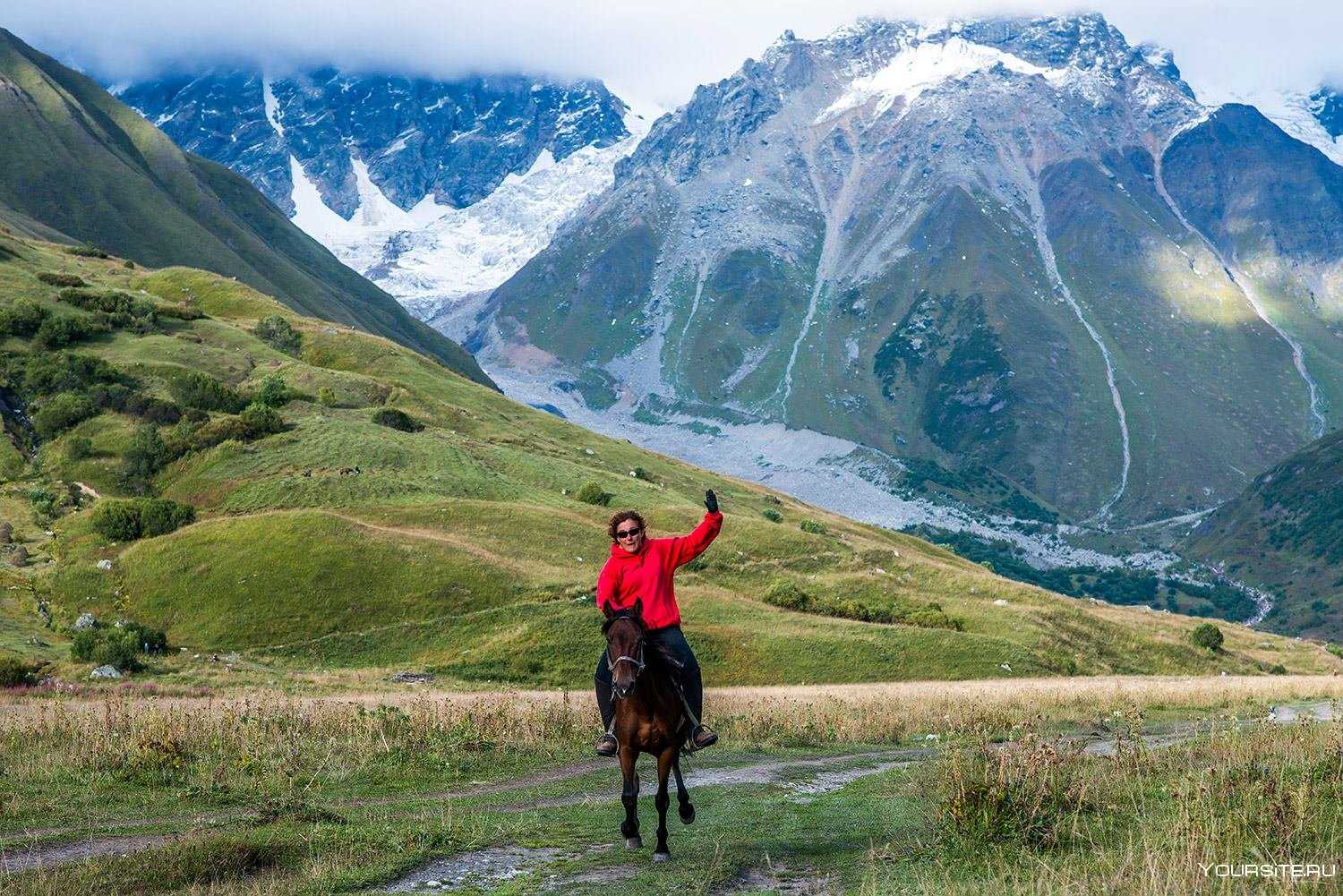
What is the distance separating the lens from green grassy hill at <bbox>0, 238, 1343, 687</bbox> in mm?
57625

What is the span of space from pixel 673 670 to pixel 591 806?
476cm

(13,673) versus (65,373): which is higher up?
(65,373)

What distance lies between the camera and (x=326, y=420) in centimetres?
8725

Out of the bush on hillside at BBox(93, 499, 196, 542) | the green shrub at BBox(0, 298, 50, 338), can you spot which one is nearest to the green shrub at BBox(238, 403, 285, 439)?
the bush on hillside at BBox(93, 499, 196, 542)

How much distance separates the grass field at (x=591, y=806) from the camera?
13250 millimetres

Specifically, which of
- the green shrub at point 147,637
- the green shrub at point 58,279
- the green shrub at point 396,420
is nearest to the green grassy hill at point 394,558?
the green shrub at point 396,420

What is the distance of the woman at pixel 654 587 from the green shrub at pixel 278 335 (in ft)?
380

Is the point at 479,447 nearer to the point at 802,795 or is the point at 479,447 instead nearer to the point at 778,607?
the point at 778,607

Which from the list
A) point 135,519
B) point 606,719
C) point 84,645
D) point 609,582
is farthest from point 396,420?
point 606,719

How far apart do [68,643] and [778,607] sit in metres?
36.7

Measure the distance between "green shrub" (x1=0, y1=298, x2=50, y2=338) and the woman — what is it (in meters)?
103

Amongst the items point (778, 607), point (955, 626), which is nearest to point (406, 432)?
point (778, 607)

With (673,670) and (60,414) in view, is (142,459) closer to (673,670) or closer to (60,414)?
(60,414)

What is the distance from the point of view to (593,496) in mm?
85500
